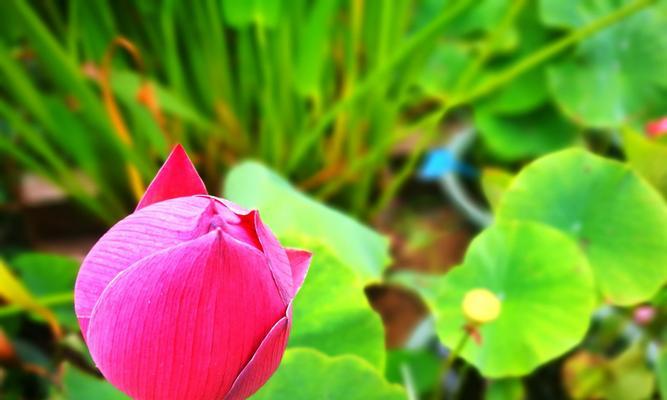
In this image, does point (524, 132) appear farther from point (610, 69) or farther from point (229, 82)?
point (229, 82)

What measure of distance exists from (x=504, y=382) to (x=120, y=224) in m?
0.32

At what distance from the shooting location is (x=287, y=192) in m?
0.53

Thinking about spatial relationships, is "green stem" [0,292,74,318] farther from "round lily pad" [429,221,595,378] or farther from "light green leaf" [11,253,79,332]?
"round lily pad" [429,221,595,378]

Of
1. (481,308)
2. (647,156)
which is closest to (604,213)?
(647,156)

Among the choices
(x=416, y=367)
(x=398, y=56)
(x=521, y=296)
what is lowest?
(x=416, y=367)

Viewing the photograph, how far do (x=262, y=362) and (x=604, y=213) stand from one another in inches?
12.9

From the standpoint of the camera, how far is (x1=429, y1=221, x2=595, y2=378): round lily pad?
0.43m

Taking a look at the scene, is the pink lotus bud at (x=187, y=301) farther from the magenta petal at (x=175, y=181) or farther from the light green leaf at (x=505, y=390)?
the light green leaf at (x=505, y=390)

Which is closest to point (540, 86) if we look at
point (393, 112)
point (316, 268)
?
point (393, 112)

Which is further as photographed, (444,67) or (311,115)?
(444,67)

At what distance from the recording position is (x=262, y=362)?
0.83ft

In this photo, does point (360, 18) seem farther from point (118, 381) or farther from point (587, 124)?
point (118, 381)

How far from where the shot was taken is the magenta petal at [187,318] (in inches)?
8.8

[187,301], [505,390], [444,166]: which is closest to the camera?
[187,301]
